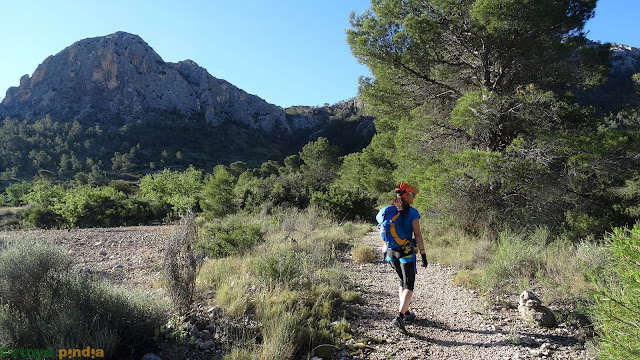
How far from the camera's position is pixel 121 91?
269ft

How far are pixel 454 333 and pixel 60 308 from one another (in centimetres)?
394

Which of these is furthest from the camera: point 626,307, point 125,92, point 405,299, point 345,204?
point 125,92

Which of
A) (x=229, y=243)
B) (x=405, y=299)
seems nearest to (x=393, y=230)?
(x=405, y=299)

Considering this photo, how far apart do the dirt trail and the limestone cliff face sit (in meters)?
87.7

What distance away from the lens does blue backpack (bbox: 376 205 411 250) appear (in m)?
3.55

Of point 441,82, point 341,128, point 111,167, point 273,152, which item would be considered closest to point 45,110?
point 111,167

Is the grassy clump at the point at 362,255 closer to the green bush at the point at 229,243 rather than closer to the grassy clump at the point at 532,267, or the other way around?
the grassy clump at the point at 532,267

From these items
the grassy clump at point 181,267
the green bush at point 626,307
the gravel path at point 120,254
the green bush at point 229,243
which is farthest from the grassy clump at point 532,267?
the gravel path at point 120,254

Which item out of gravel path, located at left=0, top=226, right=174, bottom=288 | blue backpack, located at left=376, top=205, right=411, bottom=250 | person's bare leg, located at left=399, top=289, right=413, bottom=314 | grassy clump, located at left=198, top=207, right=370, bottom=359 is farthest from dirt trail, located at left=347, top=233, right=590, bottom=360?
gravel path, located at left=0, top=226, right=174, bottom=288

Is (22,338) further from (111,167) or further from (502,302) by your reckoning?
(111,167)

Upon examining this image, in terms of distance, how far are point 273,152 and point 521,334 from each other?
76478mm

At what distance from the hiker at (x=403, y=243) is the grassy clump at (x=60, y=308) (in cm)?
253

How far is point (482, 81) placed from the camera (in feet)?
23.4

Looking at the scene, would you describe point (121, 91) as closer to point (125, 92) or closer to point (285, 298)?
point (125, 92)
